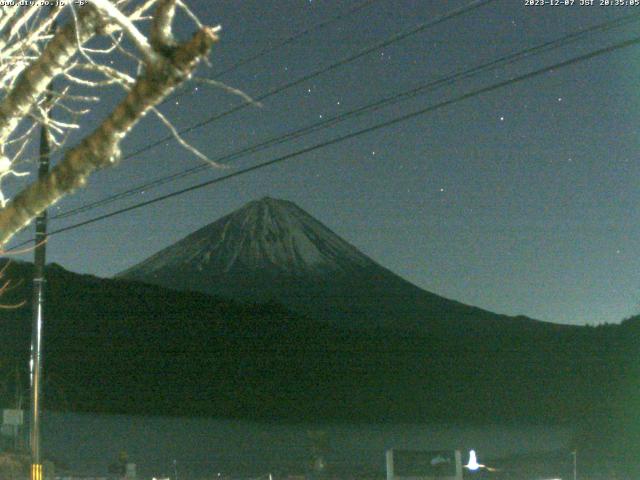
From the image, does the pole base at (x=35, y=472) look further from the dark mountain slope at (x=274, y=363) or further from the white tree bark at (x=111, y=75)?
the dark mountain slope at (x=274, y=363)

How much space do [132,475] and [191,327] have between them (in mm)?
104195

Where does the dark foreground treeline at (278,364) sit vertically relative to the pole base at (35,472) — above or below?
above

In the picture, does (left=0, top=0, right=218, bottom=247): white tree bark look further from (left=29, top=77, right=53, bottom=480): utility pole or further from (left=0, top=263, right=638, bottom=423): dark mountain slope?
(left=0, top=263, right=638, bottom=423): dark mountain slope

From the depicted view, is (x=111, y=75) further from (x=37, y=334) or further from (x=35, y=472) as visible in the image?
(x=37, y=334)

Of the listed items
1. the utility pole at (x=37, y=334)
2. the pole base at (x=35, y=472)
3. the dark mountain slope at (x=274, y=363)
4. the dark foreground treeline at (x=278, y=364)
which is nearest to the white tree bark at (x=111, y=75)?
the utility pole at (x=37, y=334)

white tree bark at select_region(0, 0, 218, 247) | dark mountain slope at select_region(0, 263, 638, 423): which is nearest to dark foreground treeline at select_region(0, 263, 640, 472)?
dark mountain slope at select_region(0, 263, 638, 423)

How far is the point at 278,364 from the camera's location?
398 feet

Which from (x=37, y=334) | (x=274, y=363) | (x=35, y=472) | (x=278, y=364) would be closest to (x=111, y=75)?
(x=35, y=472)

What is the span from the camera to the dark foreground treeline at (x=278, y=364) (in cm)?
9225

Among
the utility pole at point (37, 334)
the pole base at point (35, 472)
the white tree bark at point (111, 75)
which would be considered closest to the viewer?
the white tree bark at point (111, 75)

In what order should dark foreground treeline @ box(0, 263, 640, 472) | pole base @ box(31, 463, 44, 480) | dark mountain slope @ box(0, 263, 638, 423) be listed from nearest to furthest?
pole base @ box(31, 463, 44, 480), dark foreground treeline @ box(0, 263, 640, 472), dark mountain slope @ box(0, 263, 638, 423)

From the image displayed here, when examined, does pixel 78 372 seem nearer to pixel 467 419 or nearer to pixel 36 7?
pixel 467 419

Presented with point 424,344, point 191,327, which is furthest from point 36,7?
point 424,344

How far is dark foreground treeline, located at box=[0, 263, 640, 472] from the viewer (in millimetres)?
92250
